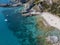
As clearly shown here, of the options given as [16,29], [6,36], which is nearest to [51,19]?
[16,29]

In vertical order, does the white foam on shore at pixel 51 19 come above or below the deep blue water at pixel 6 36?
above

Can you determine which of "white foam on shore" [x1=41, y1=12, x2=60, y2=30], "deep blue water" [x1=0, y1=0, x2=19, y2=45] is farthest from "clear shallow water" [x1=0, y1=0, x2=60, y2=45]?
"white foam on shore" [x1=41, y1=12, x2=60, y2=30]

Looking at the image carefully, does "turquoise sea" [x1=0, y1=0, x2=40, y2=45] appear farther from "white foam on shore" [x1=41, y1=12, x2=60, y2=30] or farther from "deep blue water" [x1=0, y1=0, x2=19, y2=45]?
"white foam on shore" [x1=41, y1=12, x2=60, y2=30]

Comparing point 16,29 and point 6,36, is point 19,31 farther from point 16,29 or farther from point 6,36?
point 6,36

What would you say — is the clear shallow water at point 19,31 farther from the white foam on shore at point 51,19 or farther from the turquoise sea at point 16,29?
the white foam on shore at point 51,19

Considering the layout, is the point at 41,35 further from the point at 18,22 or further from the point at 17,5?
the point at 17,5

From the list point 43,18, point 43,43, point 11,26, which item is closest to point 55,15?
point 43,18

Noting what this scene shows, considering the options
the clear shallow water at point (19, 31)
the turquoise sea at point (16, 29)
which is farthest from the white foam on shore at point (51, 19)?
the turquoise sea at point (16, 29)

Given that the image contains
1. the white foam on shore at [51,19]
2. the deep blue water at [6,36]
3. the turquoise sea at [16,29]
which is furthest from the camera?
the white foam on shore at [51,19]
